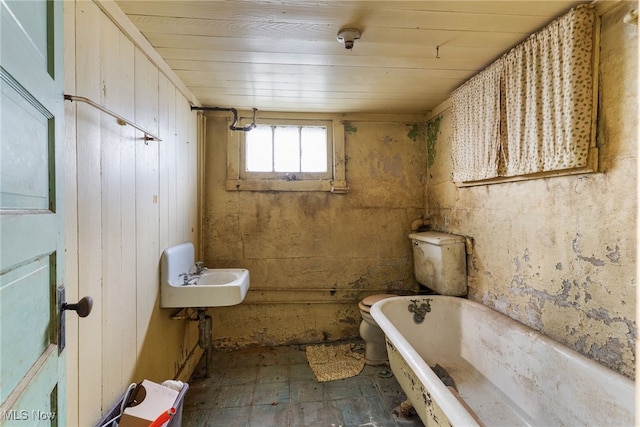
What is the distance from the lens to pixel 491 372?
1716 millimetres

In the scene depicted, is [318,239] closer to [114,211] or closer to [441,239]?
[441,239]

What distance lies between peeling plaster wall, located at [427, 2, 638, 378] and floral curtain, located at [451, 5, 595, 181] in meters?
0.09

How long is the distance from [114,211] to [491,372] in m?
2.26

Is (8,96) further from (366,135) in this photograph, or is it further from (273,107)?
(366,135)

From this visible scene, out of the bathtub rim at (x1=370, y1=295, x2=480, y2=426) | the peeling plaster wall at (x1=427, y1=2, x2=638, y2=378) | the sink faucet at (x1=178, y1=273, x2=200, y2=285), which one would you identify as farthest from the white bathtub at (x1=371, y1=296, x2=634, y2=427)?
the sink faucet at (x1=178, y1=273, x2=200, y2=285)

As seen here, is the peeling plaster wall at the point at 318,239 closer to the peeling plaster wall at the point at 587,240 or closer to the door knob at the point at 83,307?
the peeling plaster wall at the point at 587,240

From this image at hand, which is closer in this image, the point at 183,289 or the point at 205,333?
the point at 183,289

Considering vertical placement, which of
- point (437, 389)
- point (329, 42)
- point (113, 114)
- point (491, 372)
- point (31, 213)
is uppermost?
point (329, 42)

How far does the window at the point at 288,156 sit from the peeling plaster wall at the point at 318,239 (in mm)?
87

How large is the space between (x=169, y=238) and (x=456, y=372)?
7.02 feet

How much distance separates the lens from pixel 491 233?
6.47 feet

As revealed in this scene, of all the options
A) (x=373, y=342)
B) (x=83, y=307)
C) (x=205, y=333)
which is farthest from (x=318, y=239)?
(x=83, y=307)

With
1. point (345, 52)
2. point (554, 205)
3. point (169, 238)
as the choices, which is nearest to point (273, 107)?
point (345, 52)

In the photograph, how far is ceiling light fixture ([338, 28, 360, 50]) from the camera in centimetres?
140
